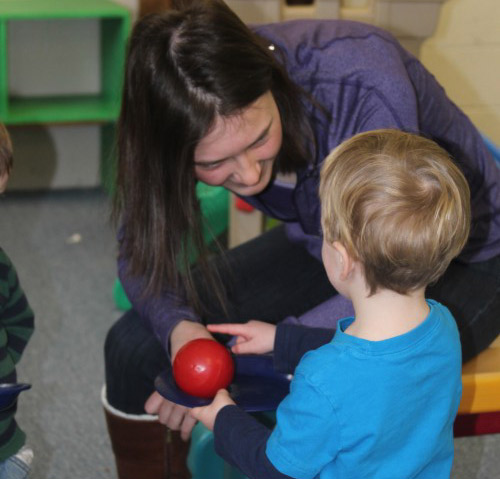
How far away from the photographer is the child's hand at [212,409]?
40.8 inches

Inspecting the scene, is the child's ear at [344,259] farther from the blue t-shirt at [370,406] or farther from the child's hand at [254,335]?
the child's hand at [254,335]

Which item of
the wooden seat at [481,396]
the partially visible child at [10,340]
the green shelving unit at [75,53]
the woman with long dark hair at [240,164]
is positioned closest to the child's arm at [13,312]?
the partially visible child at [10,340]

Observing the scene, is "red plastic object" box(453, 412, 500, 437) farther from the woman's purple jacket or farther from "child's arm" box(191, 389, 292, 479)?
"child's arm" box(191, 389, 292, 479)

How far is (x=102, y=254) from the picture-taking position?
8.55 ft

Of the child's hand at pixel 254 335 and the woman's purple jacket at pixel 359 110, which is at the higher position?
the woman's purple jacket at pixel 359 110

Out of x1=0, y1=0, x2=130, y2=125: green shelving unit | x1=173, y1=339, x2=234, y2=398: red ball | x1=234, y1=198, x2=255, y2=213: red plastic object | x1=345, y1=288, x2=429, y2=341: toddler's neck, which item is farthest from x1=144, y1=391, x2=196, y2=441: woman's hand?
x1=0, y1=0, x2=130, y2=125: green shelving unit

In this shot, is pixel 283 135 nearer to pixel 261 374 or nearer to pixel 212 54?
pixel 212 54

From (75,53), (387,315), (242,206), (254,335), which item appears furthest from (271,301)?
(75,53)

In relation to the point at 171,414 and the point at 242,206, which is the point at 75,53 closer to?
the point at 242,206

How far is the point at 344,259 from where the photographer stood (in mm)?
873

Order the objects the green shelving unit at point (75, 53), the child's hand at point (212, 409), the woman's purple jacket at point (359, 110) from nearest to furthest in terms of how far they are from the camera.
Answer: the child's hand at point (212, 409), the woman's purple jacket at point (359, 110), the green shelving unit at point (75, 53)

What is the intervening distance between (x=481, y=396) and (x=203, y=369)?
0.41 meters

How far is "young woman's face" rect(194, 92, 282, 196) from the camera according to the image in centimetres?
113

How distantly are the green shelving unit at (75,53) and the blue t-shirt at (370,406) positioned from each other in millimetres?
1728
